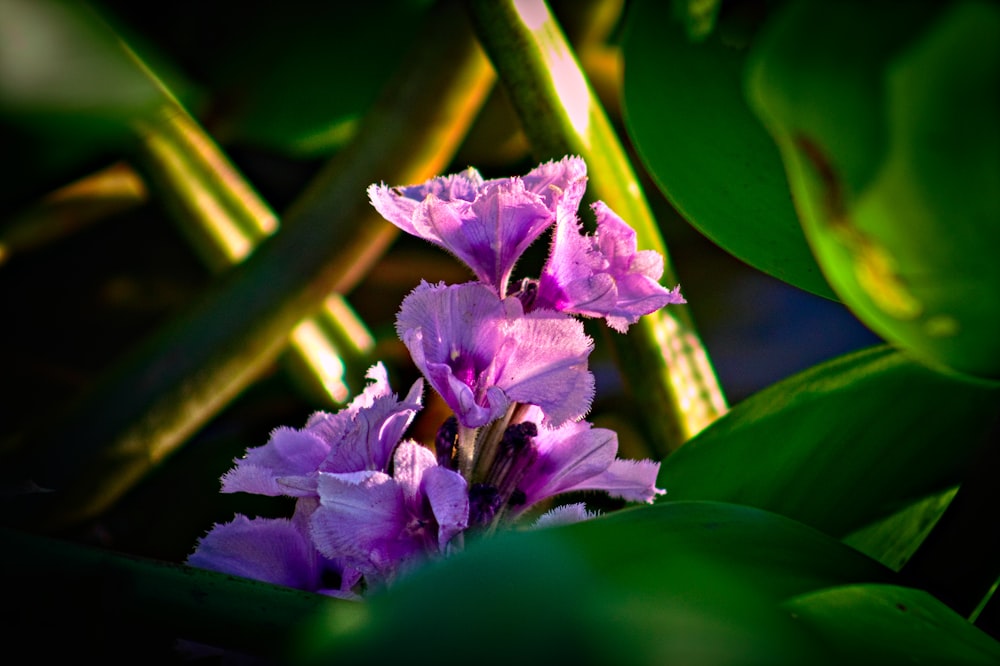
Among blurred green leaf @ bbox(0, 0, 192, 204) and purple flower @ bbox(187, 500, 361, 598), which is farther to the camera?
blurred green leaf @ bbox(0, 0, 192, 204)

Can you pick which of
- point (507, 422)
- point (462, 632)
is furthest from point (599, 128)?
point (462, 632)

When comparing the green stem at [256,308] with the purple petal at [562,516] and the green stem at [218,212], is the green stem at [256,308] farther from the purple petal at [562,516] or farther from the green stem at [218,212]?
the purple petal at [562,516]

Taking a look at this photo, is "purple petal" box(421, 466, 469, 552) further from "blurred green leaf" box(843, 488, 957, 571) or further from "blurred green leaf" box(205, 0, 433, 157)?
"blurred green leaf" box(205, 0, 433, 157)

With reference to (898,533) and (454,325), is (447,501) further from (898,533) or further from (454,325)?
(898,533)

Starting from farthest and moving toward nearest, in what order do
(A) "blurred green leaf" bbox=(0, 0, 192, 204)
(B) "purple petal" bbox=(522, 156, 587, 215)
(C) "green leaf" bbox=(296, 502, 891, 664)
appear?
(A) "blurred green leaf" bbox=(0, 0, 192, 204), (B) "purple petal" bbox=(522, 156, 587, 215), (C) "green leaf" bbox=(296, 502, 891, 664)

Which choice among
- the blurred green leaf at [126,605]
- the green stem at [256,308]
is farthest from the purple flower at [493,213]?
the green stem at [256,308]

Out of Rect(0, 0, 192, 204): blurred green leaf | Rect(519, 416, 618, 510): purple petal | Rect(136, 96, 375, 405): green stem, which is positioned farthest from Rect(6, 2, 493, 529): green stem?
Rect(519, 416, 618, 510): purple petal
